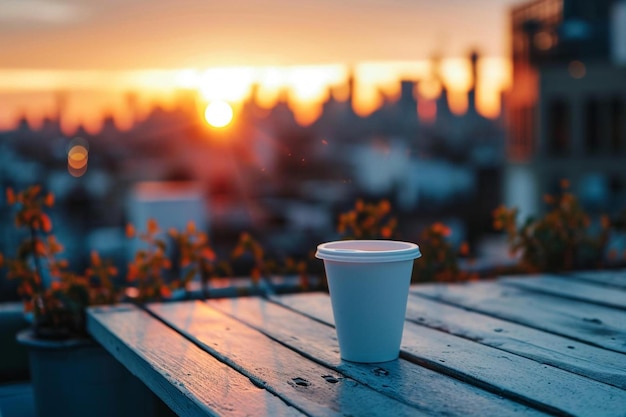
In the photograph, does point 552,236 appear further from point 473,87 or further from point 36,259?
point 473,87

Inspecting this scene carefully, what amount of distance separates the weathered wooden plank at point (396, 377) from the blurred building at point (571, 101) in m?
26.7

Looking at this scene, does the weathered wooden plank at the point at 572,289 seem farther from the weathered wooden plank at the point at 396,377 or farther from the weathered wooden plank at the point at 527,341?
the weathered wooden plank at the point at 396,377

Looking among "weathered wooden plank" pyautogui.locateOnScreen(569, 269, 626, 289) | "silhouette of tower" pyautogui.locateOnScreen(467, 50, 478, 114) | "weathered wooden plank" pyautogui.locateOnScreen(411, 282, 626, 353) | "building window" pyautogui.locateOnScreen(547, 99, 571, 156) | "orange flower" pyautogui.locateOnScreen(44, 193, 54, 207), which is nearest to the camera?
"weathered wooden plank" pyautogui.locateOnScreen(411, 282, 626, 353)

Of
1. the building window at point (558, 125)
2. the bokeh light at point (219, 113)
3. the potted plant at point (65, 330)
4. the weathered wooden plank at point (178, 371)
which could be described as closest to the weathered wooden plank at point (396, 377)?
the weathered wooden plank at point (178, 371)

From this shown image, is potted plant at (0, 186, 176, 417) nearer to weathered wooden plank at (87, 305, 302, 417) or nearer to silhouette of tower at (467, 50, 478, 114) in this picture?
weathered wooden plank at (87, 305, 302, 417)

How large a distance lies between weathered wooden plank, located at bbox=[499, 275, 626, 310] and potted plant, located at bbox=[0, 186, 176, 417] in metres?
1.47

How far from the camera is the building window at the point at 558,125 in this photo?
29.3 metres

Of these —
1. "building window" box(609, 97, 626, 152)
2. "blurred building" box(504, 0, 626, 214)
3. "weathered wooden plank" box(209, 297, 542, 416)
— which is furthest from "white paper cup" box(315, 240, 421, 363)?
"building window" box(609, 97, 626, 152)

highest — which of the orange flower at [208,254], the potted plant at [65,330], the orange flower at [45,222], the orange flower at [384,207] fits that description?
the orange flower at [45,222]

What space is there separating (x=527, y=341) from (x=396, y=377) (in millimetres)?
495

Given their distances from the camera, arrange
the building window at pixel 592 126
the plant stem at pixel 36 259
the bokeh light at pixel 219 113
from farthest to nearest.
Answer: the building window at pixel 592 126 → the bokeh light at pixel 219 113 → the plant stem at pixel 36 259

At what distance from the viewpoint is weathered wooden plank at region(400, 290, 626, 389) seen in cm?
157

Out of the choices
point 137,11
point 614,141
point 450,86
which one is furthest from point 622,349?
point 450,86

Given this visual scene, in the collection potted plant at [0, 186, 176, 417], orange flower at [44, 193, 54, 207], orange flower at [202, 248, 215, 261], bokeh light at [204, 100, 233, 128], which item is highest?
bokeh light at [204, 100, 233, 128]
